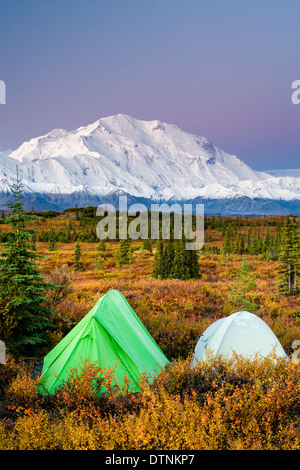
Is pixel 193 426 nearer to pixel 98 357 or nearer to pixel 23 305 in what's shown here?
pixel 98 357

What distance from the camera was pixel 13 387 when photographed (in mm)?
5617

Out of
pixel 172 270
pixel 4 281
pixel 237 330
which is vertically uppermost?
pixel 4 281

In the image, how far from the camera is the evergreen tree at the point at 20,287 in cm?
853

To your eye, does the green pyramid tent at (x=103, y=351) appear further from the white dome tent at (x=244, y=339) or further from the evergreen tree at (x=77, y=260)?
the evergreen tree at (x=77, y=260)

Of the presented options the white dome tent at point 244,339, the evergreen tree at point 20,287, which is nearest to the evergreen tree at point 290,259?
the white dome tent at point 244,339

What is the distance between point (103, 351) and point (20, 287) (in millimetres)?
3396

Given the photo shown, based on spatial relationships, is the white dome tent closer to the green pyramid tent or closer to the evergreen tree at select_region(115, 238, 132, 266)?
the green pyramid tent

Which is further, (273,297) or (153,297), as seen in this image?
(273,297)

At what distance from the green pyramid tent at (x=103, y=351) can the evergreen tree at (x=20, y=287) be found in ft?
5.27

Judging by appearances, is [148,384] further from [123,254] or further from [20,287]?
[123,254]

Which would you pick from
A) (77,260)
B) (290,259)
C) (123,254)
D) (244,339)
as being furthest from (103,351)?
(123,254)

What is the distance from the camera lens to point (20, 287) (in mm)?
8578

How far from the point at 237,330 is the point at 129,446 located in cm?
415
